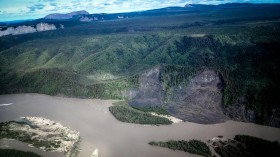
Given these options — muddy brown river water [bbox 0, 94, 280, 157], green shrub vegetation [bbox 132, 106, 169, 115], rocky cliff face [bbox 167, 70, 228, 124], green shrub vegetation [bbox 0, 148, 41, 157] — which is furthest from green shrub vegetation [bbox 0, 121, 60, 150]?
rocky cliff face [bbox 167, 70, 228, 124]

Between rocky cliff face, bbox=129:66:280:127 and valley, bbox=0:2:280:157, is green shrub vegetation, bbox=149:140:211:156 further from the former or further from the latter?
rocky cliff face, bbox=129:66:280:127

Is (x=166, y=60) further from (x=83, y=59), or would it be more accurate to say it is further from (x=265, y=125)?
(x=265, y=125)

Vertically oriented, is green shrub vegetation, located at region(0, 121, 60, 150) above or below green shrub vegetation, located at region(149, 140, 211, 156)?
below

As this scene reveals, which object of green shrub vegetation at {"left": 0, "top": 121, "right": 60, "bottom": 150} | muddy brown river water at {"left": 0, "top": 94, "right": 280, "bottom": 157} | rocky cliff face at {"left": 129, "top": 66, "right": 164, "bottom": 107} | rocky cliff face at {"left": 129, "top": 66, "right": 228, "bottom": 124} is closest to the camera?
muddy brown river water at {"left": 0, "top": 94, "right": 280, "bottom": 157}

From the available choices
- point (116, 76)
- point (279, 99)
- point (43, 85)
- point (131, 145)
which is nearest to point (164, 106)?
point (131, 145)

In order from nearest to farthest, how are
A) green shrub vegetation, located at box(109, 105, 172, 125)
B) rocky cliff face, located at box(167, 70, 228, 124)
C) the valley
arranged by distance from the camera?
the valley < green shrub vegetation, located at box(109, 105, 172, 125) < rocky cliff face, located at box(167, 70, 228, 124)

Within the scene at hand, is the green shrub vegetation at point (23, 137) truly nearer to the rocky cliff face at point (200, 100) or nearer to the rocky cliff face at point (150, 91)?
the rocky cliff face at point (150, 91)
